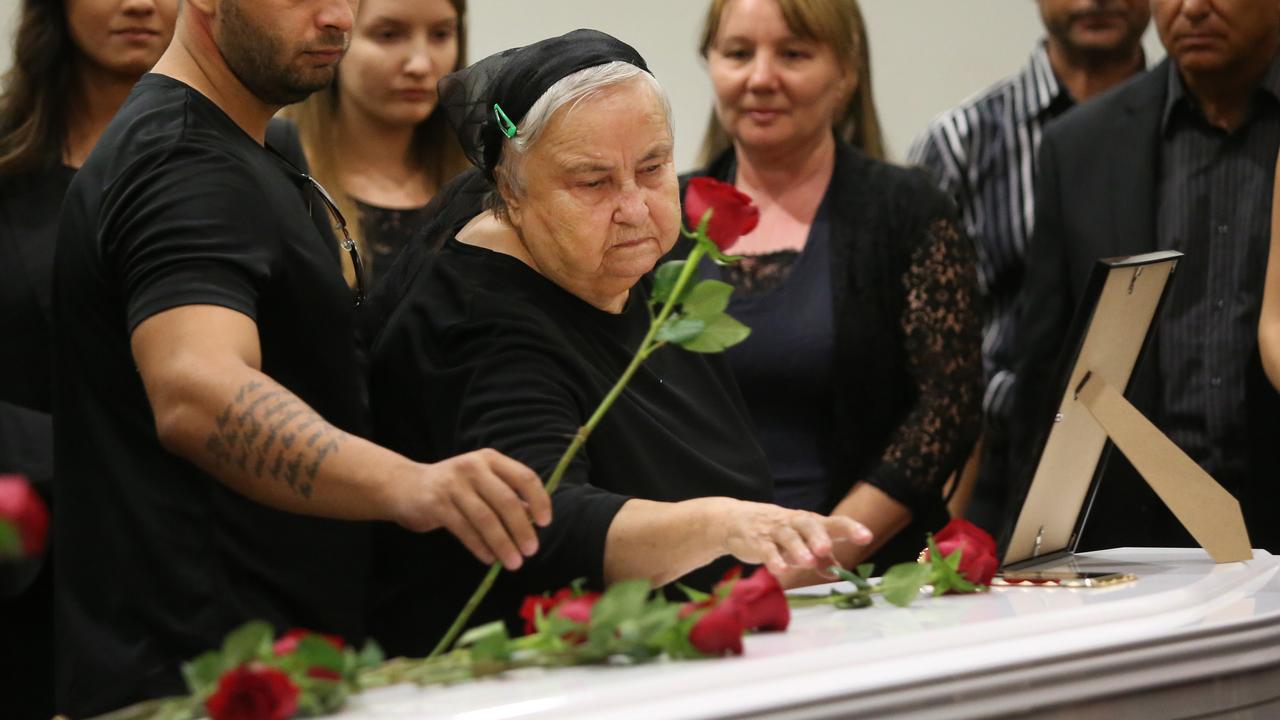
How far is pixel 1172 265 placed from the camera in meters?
1.83

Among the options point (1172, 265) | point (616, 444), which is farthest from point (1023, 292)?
point (616, 444)

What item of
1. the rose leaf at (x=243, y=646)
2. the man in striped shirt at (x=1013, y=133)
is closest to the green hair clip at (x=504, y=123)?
the rose leaf at (x=243, y=646)

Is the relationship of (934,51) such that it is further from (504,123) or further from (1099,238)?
(504,123)

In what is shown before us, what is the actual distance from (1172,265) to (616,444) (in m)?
0.63

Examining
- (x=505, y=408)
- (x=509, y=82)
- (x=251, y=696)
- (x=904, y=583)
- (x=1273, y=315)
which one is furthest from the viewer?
(x=1273, y=315)

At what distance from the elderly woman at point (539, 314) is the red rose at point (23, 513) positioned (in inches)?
24.9

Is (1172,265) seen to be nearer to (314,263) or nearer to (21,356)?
(314,263)

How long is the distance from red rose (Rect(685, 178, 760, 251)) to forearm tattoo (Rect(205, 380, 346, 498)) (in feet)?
1.14

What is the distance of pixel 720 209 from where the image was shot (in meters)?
1.42

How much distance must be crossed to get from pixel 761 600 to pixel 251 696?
431mm

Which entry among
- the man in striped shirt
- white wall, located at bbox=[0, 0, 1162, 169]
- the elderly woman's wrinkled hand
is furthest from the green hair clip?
white wall, located at bbox=[0, 0, 1162, 169]

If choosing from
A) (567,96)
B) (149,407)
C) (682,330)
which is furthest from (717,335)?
(149,407)

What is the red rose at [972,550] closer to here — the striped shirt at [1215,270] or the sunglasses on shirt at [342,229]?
the sunglasses on shirt at [342,229]

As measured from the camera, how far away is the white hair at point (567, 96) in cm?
168
